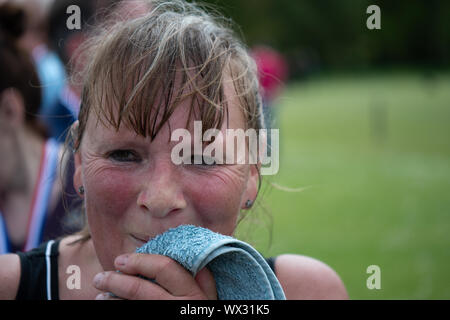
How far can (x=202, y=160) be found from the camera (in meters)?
1.74

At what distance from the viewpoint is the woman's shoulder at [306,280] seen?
2256mm

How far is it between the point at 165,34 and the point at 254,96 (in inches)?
18.0

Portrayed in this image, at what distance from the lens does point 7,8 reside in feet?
12.9

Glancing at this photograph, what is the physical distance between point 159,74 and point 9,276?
1.01 meters

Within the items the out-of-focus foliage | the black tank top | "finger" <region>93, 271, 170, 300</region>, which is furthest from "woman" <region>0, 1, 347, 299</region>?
the out-of-focus foliage

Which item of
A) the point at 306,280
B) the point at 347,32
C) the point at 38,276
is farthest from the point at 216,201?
the point at 347,32

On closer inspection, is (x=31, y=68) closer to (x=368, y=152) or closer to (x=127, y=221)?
(x=127, y=221)

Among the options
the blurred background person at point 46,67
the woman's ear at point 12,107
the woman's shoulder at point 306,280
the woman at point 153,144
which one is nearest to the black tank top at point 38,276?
the woman at point 153,144

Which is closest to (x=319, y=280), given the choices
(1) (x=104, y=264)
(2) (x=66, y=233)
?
(1) (x=104, y=264)

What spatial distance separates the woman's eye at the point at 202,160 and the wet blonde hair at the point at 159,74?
3.6 inches

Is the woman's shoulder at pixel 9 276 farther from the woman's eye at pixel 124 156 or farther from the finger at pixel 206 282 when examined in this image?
the finger at pixel 206 282

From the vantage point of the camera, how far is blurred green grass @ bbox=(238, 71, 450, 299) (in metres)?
5.16

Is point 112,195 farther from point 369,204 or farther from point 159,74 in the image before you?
point 369,204

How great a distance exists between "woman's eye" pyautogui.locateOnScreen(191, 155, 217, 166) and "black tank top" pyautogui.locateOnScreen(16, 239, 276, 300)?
0.82 m
